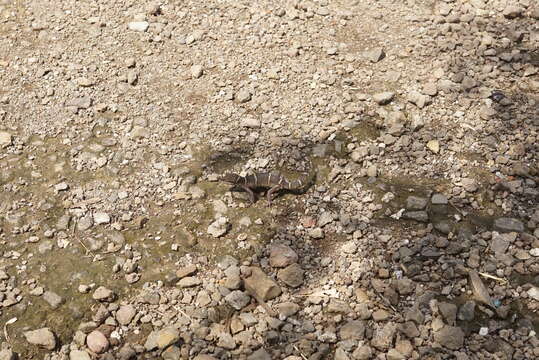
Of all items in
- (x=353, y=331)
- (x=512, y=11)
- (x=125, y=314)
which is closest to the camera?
(x=353, y=331)

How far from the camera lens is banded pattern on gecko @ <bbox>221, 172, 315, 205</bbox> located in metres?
5.32

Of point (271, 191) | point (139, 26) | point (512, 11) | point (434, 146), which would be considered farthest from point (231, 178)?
point (512, 11)

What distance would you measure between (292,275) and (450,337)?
1.26m

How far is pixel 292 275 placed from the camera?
4680 millimetres

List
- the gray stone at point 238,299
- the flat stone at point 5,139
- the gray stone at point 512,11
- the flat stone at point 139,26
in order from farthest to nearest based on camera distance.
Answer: the flat stone at point 139,26 → the gray stone at point 512,11 → the flat stone at point 5,139 → the gray stone at point 238,299

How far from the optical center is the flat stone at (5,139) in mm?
5898

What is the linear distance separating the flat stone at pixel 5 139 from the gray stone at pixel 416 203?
154 inches

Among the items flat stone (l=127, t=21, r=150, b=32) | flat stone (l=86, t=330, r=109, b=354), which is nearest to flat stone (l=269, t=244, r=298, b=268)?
flat stone (l=86, t=330, r=109, b=354)

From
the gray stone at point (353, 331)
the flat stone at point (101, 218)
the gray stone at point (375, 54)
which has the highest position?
the gray stone at point (375, 54)

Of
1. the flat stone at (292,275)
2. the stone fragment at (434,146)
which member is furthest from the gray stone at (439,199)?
the flat stone at (292,275)

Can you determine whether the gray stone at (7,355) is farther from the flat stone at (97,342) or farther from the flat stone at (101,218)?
the flat stone at (101,218)

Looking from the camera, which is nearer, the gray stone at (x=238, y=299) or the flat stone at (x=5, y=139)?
the gray stone at (x=238, y=299)

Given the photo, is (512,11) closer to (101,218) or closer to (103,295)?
(101,218)

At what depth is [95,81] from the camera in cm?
649
